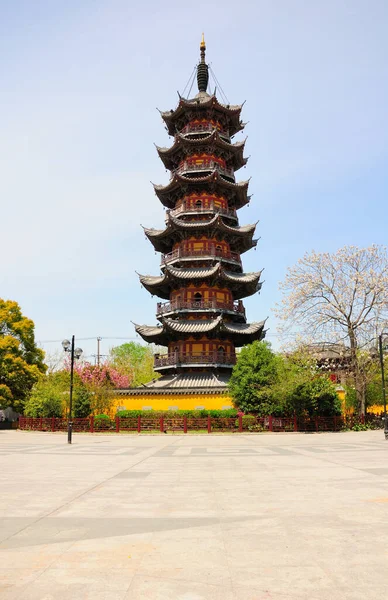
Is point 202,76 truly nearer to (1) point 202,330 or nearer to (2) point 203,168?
(2) point 203,168

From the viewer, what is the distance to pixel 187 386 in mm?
34688

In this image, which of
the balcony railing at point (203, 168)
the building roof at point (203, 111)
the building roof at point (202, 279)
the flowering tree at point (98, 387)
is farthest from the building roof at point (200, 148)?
the flowering tree at point (98, 387)

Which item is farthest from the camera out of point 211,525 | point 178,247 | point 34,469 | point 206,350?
point 178,247

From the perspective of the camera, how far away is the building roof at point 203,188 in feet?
130

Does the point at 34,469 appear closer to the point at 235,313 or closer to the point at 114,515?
the point at 114,515

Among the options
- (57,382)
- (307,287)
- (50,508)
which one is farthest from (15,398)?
(50,508)

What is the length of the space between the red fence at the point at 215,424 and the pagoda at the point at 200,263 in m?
3.82

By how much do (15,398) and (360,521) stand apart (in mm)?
38979

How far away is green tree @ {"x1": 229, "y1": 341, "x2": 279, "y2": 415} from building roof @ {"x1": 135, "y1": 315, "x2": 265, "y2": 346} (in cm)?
396

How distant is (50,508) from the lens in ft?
24.0

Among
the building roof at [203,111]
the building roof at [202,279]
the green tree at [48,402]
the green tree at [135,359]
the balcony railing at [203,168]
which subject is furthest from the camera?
the green tree at [135,359]

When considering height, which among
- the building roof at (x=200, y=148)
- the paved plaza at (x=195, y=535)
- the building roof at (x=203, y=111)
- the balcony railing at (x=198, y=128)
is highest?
the building roof at (x=203, y=111)

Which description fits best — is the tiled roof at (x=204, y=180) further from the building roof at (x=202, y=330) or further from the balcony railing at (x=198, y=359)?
the balcony railing at (x=198, y=359)

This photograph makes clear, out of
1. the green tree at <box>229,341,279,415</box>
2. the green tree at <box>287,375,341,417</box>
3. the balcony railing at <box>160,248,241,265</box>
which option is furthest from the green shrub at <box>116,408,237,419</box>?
the balcony railing at <box>160,248,241,265</box>
